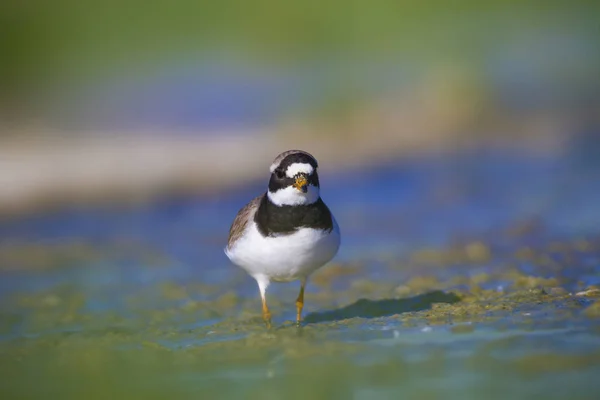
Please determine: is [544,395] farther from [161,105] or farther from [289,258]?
[161,105]

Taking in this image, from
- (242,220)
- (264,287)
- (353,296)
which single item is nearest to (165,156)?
(353,296)

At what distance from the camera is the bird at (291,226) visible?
25.9 ft

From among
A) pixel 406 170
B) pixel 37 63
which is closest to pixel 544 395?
pixel 406 170

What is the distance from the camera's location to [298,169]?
7.82 metres

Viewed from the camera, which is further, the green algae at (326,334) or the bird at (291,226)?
the bird at (291,226)

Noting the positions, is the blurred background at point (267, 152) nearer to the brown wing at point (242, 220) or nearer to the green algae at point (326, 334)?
the green algae at point (326, 334)

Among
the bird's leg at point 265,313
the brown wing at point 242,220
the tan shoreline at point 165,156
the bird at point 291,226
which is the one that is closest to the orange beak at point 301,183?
the bird at point 291,226

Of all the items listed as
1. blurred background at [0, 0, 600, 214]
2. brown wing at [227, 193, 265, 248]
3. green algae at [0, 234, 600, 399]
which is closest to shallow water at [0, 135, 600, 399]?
green algae at [0, 234, 600, 399]

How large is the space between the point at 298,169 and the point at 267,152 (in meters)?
8.91

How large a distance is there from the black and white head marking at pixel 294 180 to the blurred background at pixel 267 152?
3.62 feet

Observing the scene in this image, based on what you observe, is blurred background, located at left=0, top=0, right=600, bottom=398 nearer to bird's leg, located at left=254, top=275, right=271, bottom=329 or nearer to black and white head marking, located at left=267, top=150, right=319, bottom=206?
bird's leg, located at left=254, top=275, right=271, bottom=329

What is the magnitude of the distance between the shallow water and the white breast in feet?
1.63

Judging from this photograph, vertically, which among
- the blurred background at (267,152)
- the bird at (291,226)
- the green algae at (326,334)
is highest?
the blurred background at (267,152)

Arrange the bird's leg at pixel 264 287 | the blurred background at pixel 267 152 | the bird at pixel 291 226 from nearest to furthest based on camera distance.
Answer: the bird at pixel 291 226 < the bird's leg at pixel 264 287 < the blurred background at pixel 267 152
